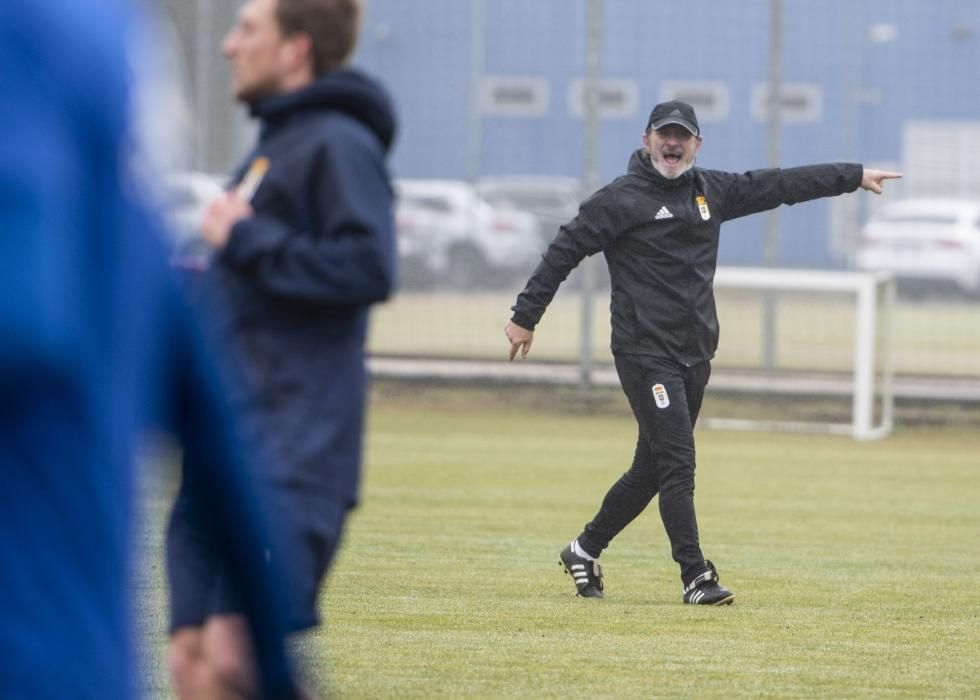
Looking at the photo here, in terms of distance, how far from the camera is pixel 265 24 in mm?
3828

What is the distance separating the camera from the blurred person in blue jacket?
159cm

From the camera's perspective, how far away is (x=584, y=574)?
8578mm

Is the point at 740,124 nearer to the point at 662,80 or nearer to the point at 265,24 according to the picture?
the point at 662,80

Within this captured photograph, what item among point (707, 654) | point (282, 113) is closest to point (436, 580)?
point (707, 654)

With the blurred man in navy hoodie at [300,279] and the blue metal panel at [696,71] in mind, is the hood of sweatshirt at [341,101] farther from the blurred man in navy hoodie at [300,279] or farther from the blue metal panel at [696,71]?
the blue metal panel at [696,71]

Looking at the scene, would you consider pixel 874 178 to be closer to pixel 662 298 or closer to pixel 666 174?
pixel 666 174

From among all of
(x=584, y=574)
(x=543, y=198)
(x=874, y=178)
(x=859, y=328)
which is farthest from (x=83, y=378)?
(x=543, y=198)

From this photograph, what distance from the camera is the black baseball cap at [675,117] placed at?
8.27 m

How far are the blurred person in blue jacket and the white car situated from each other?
18.8 meters

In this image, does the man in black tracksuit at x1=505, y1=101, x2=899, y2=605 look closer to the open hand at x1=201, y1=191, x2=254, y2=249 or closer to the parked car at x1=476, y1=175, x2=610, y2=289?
the open hand at x1=201, y1=191, x2=254, y2=249

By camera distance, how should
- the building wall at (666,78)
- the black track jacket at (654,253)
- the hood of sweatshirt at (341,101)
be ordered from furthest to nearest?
the building wall at (666,78) < the black track jacket at (654,253) < the hood of sweatshirt at (341,101)

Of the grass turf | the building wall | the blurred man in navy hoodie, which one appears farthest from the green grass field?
the building wall

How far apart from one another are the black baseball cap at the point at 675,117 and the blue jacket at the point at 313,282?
451 cm

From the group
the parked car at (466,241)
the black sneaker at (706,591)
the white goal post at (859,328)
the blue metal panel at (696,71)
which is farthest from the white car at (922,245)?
the black sneaker at (706,591)
